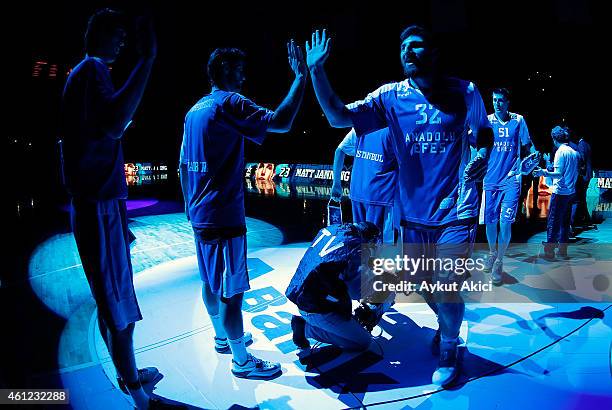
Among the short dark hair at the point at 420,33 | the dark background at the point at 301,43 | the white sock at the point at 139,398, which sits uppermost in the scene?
the dark background at the point at 301,43

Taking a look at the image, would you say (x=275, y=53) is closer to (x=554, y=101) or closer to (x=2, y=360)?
(x=2, y=360)

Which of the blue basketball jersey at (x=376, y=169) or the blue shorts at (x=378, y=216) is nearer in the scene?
the blue basketball jersey at (x=376, y=169)

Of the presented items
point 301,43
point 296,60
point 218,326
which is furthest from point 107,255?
point 301,43

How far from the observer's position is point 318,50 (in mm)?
2311

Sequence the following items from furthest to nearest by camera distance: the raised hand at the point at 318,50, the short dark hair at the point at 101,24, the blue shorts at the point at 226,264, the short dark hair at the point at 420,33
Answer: the blue shorts at the point at 226,264 < the short dark hair at the point at 420,33 < the raised hand at the point at 318,50 < the short dark hair at the point at 101,24

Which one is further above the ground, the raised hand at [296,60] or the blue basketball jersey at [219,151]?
the raised hand at [296,60]

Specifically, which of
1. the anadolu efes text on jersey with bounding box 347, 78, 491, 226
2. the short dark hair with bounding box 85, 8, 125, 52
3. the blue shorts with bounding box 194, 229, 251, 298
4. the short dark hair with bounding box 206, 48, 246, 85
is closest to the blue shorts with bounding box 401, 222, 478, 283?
the anadolu efes text on jersey with bounding box 347, 78, 491, 226

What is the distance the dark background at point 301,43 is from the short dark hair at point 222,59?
1.54 ft

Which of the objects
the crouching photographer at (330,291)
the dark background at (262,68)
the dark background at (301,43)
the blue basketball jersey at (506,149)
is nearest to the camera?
the crouching photographer at (330,291)

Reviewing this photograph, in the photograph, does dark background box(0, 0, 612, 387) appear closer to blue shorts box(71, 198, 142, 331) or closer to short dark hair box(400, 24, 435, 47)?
blue shorts box(71, 198, 142, 331)

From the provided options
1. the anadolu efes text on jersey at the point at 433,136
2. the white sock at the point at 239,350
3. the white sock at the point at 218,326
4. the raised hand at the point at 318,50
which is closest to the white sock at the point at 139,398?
the white sock at the point at 239,350

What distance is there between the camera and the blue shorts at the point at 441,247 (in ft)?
8.39

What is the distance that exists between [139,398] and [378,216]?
9.15 feet

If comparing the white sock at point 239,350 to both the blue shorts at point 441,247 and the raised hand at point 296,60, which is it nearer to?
the blue shorts at point 441,247
